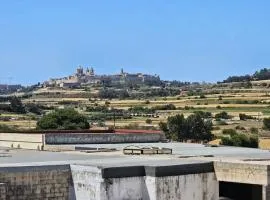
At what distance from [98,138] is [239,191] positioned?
1227 centimetres

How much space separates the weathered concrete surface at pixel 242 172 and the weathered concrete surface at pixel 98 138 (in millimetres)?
12252

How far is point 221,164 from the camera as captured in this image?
2120 centimetres

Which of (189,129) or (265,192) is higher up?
(189,129)

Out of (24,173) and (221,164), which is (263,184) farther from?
(24,173)

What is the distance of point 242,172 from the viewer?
20516 mm

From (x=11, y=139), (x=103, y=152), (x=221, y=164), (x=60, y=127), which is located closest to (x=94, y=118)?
(x=60, y=127)

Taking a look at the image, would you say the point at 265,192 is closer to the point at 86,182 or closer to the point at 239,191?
the point at 239,191

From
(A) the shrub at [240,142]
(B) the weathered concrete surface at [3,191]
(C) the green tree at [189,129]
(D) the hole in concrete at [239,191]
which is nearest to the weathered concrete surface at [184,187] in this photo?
(D) the hole in concrete at [239,191]

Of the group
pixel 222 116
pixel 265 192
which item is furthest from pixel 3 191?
pixel 222 116

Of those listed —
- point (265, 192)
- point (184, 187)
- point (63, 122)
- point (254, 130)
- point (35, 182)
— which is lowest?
point (254, 130)

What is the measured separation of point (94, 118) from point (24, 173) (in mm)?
70805

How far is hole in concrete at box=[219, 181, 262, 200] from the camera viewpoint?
21692 mm

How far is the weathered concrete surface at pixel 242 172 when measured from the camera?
20.0m

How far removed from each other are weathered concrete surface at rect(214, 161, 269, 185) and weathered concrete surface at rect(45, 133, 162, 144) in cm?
1225
